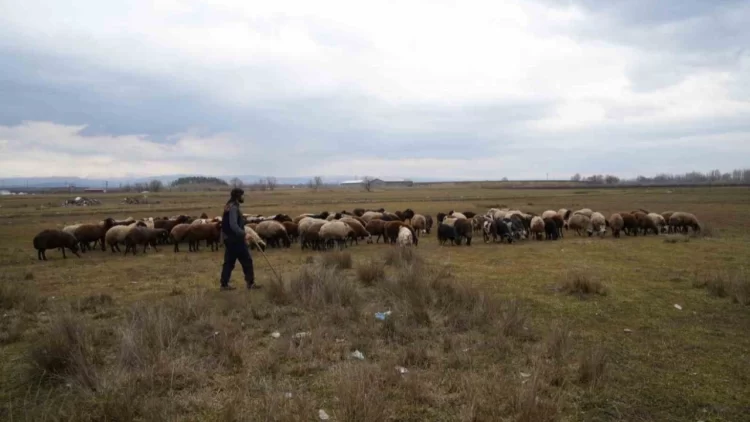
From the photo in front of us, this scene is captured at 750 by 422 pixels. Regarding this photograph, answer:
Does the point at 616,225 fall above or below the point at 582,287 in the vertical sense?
above

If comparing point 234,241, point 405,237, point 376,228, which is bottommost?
point 405,237

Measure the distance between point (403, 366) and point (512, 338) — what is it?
2077mm

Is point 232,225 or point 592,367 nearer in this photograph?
point 592,367

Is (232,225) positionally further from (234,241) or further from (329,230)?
(329,230)

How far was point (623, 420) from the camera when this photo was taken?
5.20 metres

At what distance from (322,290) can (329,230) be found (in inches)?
458

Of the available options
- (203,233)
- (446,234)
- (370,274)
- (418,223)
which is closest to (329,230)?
(203,233)

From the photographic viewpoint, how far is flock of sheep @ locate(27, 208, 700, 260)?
21.3m

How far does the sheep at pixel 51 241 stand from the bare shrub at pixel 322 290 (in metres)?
13.8

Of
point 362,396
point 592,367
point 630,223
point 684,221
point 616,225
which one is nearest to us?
point 362,396

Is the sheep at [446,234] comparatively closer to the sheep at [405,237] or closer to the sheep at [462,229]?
the sheep at [462,229]

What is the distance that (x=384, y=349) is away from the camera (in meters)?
7.33

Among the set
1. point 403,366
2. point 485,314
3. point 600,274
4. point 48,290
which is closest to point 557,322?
point 485,314

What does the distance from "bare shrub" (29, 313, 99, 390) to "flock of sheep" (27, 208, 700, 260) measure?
11308 millimetres
